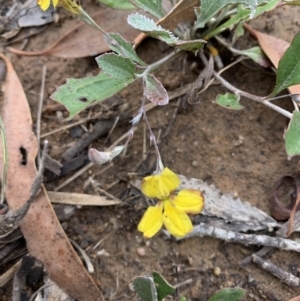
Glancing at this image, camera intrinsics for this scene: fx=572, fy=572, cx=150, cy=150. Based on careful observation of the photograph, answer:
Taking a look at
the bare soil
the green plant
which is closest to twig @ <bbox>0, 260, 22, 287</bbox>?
the bare soil

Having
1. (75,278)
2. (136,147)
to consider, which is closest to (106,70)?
(136,147)

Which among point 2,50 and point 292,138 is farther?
point 2,50

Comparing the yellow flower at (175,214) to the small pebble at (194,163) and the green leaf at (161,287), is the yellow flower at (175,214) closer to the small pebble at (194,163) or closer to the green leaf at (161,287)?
the green leaf at (161,287)

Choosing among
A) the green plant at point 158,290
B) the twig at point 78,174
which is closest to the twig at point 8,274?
the twig at point 78,174

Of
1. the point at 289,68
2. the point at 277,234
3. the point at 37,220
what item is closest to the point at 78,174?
the point at 37,220

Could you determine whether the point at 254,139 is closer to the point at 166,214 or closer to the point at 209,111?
the point at 209,111

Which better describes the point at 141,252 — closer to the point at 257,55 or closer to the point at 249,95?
the point at 249,95

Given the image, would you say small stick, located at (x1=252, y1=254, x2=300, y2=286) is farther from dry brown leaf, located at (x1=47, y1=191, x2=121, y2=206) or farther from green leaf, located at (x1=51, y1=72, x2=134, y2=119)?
green leaf, located at (x1=51, y1=72, x2=134, y2=119)
